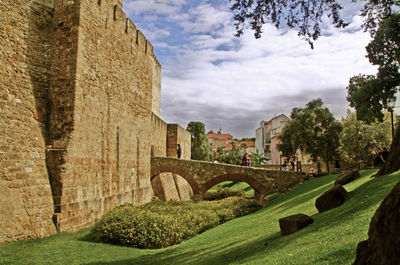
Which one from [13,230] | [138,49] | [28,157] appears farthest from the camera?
[138,49]

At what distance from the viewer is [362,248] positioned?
2895 mm

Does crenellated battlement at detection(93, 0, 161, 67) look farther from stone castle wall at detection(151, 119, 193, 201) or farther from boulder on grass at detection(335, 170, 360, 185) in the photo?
boulder on grass at detection(335, 170, 360, 185)

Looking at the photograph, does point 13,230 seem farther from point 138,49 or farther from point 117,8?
point 138,49

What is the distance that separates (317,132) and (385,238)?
22.5 m

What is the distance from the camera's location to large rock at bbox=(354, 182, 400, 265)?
250cm

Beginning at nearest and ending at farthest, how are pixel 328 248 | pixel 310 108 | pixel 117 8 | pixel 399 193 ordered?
1. pixel 399 193
2. pixel 328 248
3. pixel 117 8
4. pixel 310 108

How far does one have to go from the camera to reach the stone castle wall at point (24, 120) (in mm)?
7741

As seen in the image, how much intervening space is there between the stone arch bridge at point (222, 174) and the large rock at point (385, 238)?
17341mm

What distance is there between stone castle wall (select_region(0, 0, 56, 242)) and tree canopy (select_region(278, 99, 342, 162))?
19.1m

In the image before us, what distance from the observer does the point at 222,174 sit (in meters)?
20.5

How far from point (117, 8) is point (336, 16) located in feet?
33.1

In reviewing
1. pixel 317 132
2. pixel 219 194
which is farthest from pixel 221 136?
pixel 219 194

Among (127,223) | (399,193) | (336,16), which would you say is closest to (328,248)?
(399,193)

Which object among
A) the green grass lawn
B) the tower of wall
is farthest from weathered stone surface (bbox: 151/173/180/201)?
the green grass lawn
